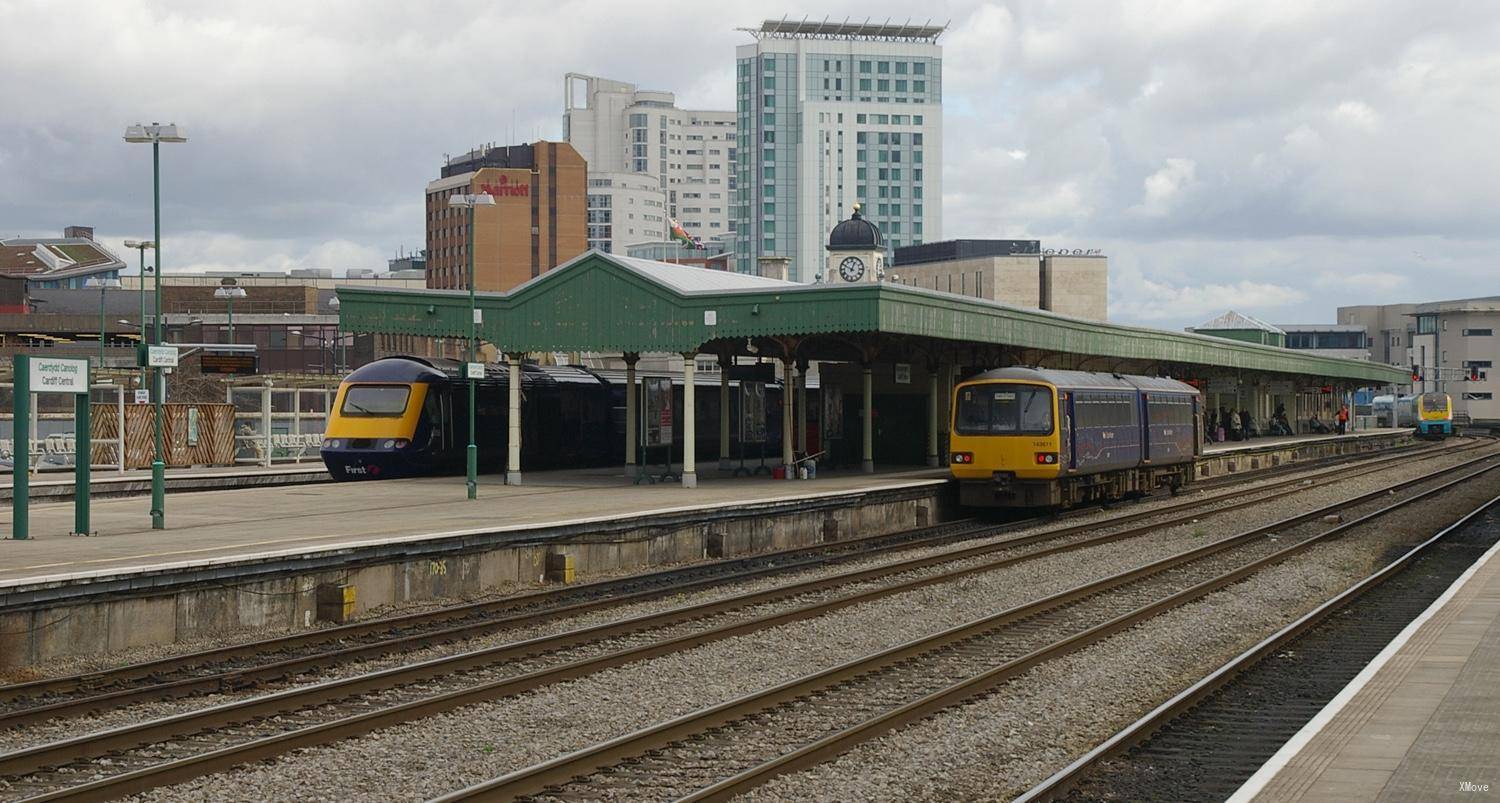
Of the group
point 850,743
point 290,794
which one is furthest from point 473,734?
point 850,743

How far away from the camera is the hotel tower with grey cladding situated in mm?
140875

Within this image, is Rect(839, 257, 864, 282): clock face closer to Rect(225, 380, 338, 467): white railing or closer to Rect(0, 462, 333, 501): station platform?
Rect(225, 380, 338, 467): white railing

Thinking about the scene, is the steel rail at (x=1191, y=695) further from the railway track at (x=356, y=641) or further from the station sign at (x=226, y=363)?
the station sign at (x=226, y=363)

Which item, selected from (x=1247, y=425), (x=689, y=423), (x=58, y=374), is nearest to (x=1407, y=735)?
(x=58, y=374)

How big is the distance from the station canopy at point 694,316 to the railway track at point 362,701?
11747 mm

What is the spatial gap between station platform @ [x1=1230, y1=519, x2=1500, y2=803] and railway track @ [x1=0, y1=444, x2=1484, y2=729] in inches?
342

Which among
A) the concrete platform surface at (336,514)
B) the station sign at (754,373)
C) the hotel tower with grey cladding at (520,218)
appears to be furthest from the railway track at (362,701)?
the hotel tower with grey cladding at (520,218)

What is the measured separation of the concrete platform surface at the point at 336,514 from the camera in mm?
17438

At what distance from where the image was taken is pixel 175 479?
35562 mm

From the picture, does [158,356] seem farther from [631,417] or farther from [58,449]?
[58,449]

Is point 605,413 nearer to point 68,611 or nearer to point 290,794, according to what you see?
point 68,611

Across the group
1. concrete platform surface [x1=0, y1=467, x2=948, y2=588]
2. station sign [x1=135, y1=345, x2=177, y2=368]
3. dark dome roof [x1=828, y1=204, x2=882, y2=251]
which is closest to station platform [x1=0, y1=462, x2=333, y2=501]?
concrete platform surface [x1=0, y1=467, x2=948, y2=588]

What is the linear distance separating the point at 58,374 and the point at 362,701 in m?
10.7

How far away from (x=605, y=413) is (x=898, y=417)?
27.4ft
